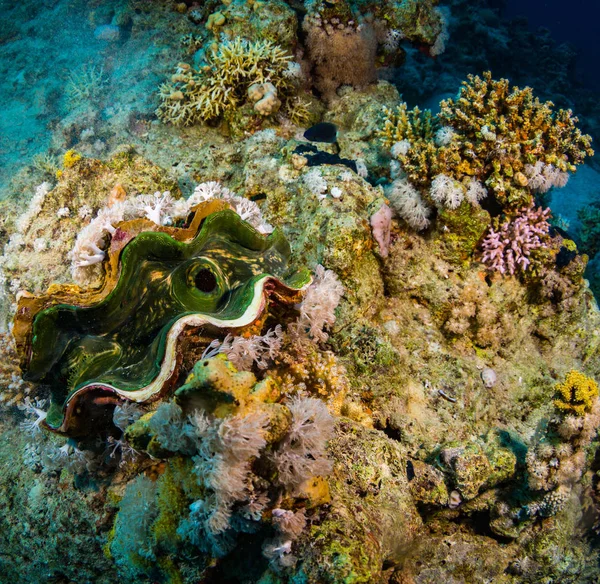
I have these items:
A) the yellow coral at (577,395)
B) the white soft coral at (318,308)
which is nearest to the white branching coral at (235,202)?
the white soft coral at (318,308)

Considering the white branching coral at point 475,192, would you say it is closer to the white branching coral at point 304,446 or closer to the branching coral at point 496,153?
the branching coral at point 496,153

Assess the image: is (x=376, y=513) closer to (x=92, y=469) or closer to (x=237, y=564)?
(x=237, y=564)

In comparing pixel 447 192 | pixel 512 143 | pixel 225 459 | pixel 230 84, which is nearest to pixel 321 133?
pixel 230 84

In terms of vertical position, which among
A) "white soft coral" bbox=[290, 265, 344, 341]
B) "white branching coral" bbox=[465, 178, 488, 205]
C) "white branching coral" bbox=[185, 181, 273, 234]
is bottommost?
"white soft coral" bbox=[290, 265, 344, 341]

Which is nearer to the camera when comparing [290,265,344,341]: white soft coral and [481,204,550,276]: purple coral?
[290,265,344,341]: white soft coral

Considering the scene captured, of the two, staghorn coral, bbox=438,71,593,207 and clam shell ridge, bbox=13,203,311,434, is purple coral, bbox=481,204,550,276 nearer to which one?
staghorn coral, bbox=438,71,593,207

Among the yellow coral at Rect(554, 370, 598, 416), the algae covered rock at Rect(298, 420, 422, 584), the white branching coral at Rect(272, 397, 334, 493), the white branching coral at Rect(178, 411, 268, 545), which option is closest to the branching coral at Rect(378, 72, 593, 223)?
the yellow coral at Rect(554, 370, 598, 416)

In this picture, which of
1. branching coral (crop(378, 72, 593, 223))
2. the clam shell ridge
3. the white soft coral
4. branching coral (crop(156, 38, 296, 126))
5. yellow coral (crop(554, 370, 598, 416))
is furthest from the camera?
branching coral (crop(156, 38, 296, 126))
